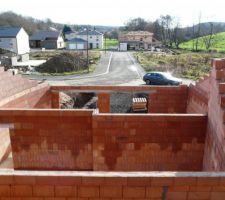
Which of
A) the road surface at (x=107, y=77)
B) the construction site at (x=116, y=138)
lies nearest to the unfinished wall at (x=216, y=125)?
→ the construction site at (x=116, y=138)

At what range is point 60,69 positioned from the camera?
31641mm

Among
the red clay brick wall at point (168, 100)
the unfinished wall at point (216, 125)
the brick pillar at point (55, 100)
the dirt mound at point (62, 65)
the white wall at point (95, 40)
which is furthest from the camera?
the white wall at point (95, 40)

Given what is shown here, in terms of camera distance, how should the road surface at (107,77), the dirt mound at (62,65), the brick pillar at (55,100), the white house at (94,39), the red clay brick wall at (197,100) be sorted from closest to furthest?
1. the red clay brick wall at (197,100)
2. the brick pillar at (55,100)
3. the road surface at (107,77)
4. the dirt mound at (62,65)
5. the white house at (94,39)

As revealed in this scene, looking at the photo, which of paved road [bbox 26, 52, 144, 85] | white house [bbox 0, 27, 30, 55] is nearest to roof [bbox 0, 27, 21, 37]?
white house [bbox 0, 27, 30, 55]

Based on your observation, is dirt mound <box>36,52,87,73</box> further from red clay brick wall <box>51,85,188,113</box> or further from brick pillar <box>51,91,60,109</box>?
red clay brick wall <box>51,85,188,113</box>

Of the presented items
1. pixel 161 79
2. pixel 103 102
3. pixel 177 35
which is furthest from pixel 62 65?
pixel 177 35

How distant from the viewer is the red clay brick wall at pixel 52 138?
6672mm

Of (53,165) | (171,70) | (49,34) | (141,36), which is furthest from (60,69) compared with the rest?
(141,36)
